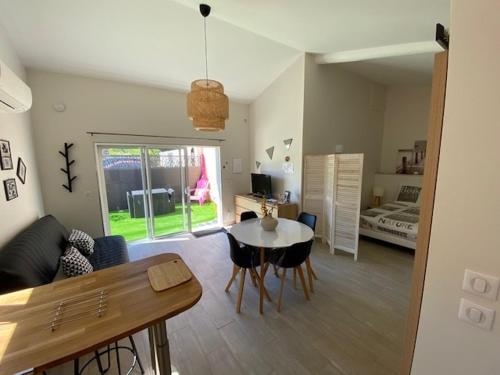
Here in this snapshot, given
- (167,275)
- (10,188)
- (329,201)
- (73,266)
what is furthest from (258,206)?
(10,188)

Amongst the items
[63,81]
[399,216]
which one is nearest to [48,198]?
[63,81]

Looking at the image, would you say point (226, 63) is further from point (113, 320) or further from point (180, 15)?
point (113, 320)

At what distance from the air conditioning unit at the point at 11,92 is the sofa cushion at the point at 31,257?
1.19m

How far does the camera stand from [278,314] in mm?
2266

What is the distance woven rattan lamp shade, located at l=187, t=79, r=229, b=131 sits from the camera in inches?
92.0

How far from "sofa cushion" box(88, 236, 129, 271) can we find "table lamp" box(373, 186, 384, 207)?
5519 mm

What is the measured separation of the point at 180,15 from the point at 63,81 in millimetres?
2240

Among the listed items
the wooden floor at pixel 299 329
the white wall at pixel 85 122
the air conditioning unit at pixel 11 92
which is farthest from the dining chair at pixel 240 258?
the white wall at pixel 85 122

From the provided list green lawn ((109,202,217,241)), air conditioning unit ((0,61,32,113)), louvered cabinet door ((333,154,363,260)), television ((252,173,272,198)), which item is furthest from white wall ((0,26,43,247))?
louvered cabinet door ((333,154,363,260))

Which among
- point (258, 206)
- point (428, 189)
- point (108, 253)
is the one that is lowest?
point (108, 253)

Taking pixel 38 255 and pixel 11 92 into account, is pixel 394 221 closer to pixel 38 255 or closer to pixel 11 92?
pixel 38 255

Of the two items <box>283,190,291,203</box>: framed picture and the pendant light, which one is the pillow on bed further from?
the pendant light

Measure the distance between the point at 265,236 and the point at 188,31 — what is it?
2.97 meters

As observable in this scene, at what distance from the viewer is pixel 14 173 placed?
7.87ft
